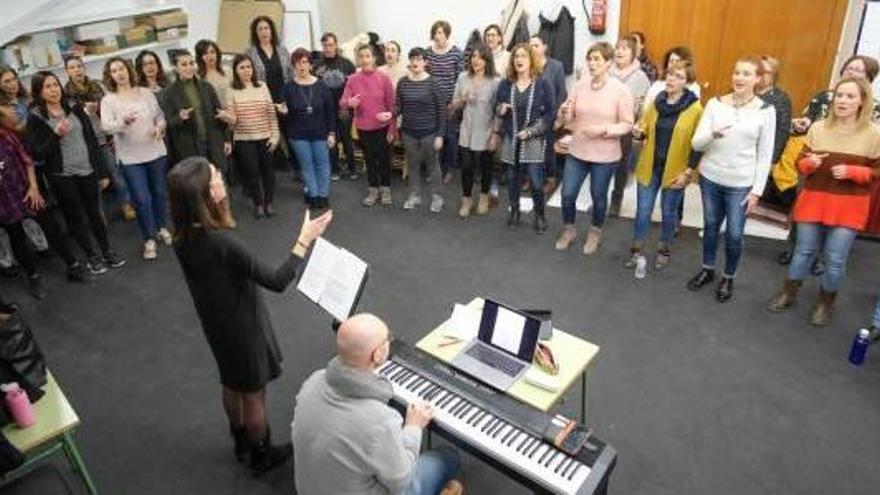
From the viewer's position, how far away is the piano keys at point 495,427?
227 cm

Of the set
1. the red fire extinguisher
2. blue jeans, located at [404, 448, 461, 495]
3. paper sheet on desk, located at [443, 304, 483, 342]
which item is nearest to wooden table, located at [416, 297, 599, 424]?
paper sheet on desk, located at [443, 304, 483, 342]

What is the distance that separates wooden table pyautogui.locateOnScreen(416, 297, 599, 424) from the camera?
2.59 m

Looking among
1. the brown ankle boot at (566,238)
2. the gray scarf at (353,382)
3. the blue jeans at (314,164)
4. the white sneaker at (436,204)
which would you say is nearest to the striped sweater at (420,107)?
the white sneaker at (436,204)

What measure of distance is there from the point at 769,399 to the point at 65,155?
461 cm

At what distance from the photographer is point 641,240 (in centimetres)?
474

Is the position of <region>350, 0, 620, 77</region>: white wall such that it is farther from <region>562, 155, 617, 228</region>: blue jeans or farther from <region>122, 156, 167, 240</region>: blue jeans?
<region>122, 156, 167, 240</region>: blue jeans

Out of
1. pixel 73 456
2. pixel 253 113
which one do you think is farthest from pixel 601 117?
pixel 73 456

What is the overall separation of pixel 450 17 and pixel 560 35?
1372mm

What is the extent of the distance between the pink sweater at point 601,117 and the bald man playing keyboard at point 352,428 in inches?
120

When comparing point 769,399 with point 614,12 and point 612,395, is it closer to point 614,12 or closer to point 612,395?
point 612,395

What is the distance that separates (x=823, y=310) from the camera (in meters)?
4.06

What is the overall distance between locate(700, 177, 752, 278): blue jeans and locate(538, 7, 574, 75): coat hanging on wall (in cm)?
294

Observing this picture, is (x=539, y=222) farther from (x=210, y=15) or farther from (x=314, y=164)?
(x=210, y=15)

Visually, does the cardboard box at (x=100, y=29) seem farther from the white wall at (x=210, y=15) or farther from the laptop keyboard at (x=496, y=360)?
the laptop keyboard at (x=496, y=360)
